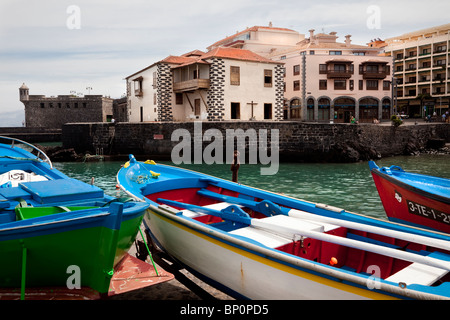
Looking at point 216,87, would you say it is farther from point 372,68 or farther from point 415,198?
A: point 415,198

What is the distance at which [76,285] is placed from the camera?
15.2 feet

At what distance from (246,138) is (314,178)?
9.60 metres

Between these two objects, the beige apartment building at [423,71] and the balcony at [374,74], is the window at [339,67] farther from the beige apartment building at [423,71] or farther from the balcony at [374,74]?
the beige apartment building at [423,71]

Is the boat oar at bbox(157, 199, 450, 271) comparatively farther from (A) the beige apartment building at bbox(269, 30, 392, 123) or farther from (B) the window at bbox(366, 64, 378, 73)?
(B) the window at bbox(366, 64, 378, 73)

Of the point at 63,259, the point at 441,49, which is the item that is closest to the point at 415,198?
the point at 63,259

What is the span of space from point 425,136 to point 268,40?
25.9m

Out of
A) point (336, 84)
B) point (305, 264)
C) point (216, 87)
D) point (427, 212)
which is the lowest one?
point (427, 212)

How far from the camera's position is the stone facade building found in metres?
62.5

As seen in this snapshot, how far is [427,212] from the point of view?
8039 millimetres

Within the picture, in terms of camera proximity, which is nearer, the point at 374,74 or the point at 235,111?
the point at 235,111

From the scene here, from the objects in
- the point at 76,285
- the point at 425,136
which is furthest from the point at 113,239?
the point at 425,136

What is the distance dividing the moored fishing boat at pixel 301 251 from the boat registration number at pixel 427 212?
3.10m

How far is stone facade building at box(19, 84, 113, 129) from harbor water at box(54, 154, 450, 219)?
118 feet
